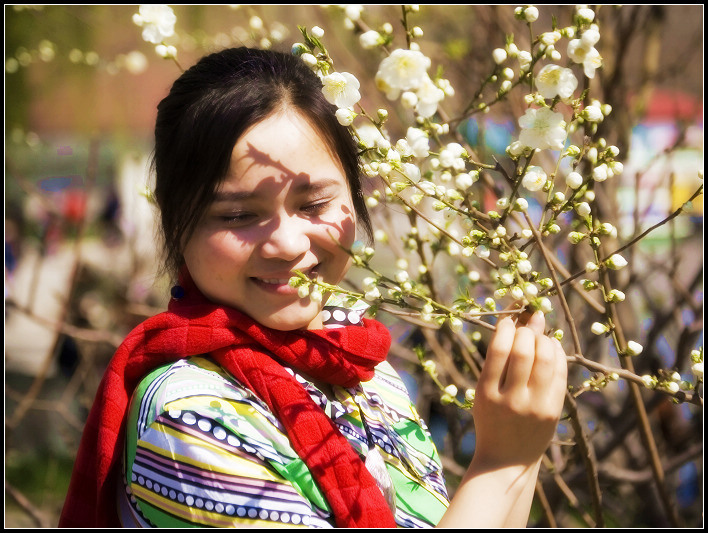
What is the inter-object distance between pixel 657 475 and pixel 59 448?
3.41 meters

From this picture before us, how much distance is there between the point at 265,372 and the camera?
122cm

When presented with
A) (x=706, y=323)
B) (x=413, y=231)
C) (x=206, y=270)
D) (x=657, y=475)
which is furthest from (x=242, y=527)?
(x=706, y=323)

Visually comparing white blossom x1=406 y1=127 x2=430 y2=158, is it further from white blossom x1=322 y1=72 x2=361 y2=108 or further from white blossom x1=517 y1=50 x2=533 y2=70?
white blossom x1=517 y1=50 x2=533 y2=70

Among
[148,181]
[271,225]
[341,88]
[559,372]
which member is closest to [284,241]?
[271,225]

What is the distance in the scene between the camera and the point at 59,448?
166 inches

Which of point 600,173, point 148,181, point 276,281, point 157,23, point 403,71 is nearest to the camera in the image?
point 403,71

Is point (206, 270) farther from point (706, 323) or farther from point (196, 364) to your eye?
point (706, 323)

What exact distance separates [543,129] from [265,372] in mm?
576

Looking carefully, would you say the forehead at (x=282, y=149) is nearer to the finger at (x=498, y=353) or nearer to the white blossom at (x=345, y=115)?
the white blossom at (x=345, y=115)

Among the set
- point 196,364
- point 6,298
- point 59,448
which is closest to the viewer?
point 196,364

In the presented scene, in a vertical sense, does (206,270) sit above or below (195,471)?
above

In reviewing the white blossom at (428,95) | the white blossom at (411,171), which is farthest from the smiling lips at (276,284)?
the white blossom at (428,95)

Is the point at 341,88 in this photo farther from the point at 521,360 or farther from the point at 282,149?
the point at 521,360

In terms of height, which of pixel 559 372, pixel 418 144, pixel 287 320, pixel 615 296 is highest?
pixel 418 144
